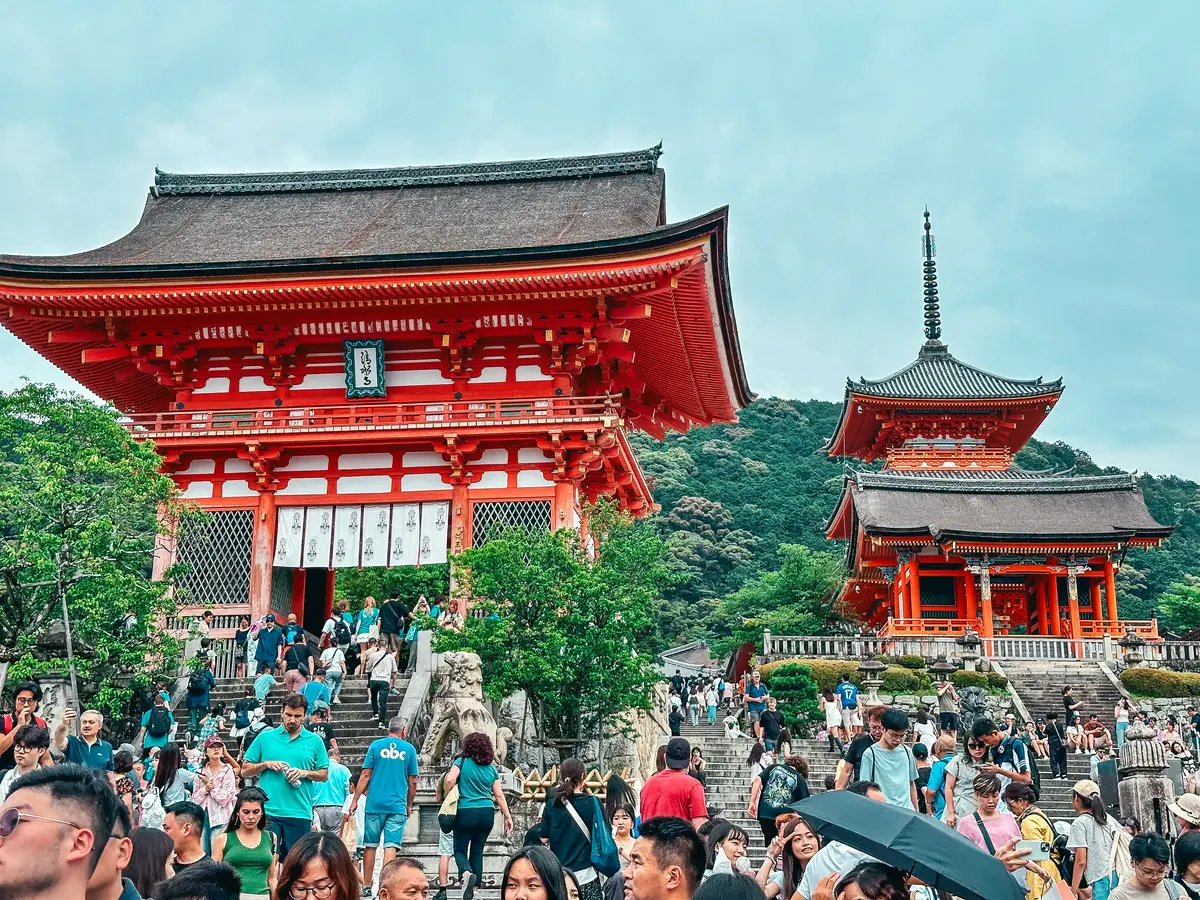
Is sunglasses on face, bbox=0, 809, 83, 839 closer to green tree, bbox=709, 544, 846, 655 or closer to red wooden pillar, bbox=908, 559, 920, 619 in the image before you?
red wooden pillar, bbox=908, 559, 920, 619

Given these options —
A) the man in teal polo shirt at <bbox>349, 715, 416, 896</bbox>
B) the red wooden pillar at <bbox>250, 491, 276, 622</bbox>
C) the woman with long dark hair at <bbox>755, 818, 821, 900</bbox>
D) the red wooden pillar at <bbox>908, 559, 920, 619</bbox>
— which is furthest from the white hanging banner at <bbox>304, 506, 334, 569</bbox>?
the red wooden pillar at <bbox>908, 559, 920, 619</bbox>

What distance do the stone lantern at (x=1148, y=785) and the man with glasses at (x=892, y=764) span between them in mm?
6489

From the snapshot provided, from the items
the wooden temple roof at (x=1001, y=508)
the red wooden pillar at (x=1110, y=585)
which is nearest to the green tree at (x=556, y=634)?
the wooden temple roof at (x=1001, y=508)

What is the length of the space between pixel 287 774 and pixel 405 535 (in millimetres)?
13331

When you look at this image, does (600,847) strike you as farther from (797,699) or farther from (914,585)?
(914,585)

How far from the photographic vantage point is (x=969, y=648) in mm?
28531

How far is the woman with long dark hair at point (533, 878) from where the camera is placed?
181 inches

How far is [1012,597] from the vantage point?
39.8 metres

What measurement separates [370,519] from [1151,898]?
56.2 feet

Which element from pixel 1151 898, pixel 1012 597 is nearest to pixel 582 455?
pixel 1151 898

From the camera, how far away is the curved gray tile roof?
40.0m

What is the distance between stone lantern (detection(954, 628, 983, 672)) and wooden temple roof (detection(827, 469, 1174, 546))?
15.3 ft

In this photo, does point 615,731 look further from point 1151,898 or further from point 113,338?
point 113,338

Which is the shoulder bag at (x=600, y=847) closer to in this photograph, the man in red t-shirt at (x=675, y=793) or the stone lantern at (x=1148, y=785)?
the man in red t-shirt at (x=675, y=793)
